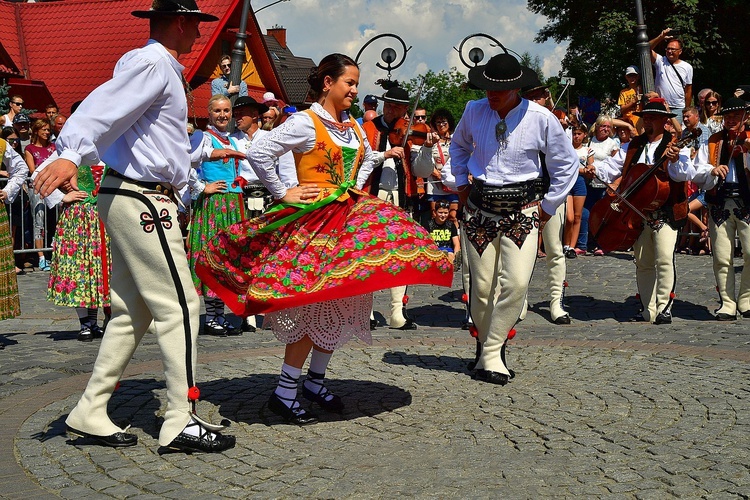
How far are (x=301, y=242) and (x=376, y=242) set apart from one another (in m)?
0.43

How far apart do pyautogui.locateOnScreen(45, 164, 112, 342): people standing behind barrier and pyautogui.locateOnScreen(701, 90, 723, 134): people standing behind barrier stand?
881 cm

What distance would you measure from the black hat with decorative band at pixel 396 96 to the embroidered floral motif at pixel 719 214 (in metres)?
3.54

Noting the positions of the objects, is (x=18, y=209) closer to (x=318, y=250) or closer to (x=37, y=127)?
(x=37, y=127)

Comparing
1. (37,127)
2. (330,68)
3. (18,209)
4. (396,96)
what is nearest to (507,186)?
(330,68)

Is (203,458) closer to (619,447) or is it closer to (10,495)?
(10,495)

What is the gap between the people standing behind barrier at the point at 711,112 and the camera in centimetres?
1442

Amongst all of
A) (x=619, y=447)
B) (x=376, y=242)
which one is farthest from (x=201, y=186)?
(x=619, y=447)

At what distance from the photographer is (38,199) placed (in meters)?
13.7

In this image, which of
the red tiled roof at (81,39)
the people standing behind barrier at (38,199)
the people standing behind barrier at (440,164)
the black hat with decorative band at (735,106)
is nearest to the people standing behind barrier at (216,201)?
the people standing behind barrier at (440,164)

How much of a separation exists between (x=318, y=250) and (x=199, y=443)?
1270mm

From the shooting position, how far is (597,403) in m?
6.26

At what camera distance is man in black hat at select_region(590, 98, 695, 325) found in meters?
9.77

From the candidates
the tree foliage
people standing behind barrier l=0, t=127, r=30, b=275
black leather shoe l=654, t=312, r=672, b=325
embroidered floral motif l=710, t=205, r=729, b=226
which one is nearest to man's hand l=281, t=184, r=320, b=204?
black leather shoe l=654, t=312, r=672, b=325

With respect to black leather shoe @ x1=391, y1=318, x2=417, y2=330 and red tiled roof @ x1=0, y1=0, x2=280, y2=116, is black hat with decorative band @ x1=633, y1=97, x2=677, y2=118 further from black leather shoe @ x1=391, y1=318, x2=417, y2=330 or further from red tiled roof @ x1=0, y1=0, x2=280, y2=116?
red tiled roof @ x1=0, y1=0, x2=280, y2=116
